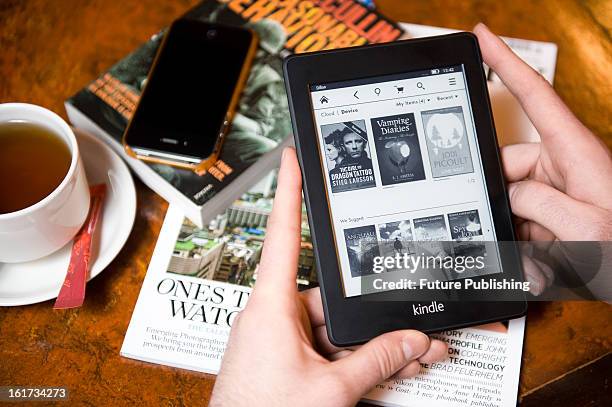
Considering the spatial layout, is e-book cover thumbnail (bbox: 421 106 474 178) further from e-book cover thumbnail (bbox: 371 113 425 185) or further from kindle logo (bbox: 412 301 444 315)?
kindle logo (bbox: 412 301 444 315)

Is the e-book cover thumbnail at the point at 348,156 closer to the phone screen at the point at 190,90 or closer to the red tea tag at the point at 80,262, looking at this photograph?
the phone screen at the point at 190,90

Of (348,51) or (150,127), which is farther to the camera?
(150,127)

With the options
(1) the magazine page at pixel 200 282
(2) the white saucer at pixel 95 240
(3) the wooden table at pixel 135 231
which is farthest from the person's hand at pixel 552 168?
(2) the white saucer at pixel 95 240

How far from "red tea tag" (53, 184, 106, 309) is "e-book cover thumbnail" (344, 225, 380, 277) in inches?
10.9

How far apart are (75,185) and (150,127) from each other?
0.13 meters

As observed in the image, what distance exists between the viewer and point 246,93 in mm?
772

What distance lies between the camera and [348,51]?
616 millimetres

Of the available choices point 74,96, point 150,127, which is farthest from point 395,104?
point 74,96

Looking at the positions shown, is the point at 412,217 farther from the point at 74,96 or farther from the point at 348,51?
the point at 74,96

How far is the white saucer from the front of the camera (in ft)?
2.14

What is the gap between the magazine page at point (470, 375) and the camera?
2.10 ft

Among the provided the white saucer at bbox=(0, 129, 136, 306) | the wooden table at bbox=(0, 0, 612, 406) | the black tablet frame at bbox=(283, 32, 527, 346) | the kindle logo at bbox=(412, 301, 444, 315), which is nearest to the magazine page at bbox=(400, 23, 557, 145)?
the wooden table at bbox=(0, 0, 612, 406)

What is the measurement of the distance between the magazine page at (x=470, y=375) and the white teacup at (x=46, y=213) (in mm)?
349

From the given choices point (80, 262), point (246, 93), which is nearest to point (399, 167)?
point (246, 93)
